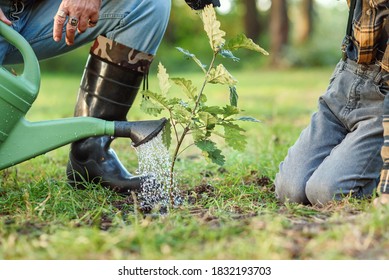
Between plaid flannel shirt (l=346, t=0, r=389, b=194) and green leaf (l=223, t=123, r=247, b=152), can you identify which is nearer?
Result: green leaf (l=223, t=123, r=247, b=152)

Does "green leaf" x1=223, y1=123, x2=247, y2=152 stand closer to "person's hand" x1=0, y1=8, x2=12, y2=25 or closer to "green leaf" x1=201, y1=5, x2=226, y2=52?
"green leaf" x1=201, y1=5, x2=226, y2=52

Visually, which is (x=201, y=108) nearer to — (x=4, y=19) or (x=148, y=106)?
(x=148, y=106)

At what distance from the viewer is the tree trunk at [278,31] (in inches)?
612

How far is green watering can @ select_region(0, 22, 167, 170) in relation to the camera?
232 cm

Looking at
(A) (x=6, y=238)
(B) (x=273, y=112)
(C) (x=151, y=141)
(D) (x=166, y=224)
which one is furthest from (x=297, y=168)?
(B) (x=273, y=112)

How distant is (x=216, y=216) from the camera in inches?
83.0

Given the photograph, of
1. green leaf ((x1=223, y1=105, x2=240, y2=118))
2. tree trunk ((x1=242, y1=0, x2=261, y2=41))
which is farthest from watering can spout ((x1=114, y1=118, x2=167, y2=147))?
tree trunk ((x1=242, y1=0, x2=261, y2=41))

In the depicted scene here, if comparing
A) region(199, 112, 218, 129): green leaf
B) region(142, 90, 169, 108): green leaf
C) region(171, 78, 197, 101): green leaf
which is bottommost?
region(199, 112, 218, 129): green leaf

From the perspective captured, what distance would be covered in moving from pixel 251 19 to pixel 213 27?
18.5 m

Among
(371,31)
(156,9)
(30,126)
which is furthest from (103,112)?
(371,31)

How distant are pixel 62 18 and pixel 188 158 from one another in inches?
63.3

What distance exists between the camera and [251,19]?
798 inches
